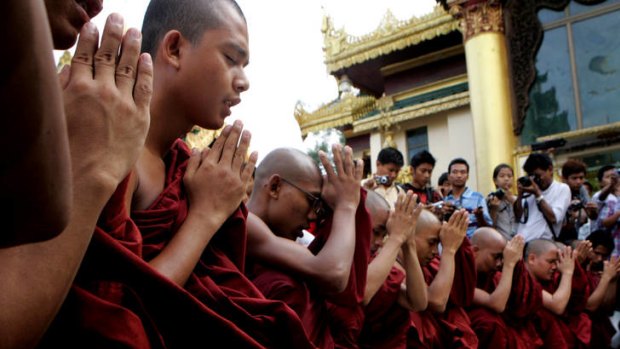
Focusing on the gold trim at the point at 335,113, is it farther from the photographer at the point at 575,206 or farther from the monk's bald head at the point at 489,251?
the monk's bald head at the point at 489,251

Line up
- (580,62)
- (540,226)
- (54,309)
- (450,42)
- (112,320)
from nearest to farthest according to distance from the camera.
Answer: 1. (54,309)
2. (112,320)
3. (540,226)
4. (580,62)
5. (450,42)

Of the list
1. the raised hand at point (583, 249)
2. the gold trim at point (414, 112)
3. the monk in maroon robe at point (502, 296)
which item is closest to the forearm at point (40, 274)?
the monk in maroon robe at point (502, 296)

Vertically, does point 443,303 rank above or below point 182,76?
below

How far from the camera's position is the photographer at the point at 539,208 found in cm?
505

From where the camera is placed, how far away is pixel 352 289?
6.64 feet

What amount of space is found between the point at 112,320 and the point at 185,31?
0.75 metres

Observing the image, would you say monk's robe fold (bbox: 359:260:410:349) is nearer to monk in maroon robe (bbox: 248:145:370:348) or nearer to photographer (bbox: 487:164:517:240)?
monk in maroon robe (bbox: 248:145:370:348)

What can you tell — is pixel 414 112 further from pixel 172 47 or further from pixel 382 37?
pixel 172 47

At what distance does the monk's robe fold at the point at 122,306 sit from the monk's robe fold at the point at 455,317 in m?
2.06

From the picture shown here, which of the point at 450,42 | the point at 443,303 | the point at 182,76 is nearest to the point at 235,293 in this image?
the point at 182,76

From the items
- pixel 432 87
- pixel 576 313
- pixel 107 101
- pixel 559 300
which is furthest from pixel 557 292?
pixel 432 87

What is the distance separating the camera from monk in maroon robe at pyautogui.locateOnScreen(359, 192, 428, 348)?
2.53 meters

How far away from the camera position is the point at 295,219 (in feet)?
6.73

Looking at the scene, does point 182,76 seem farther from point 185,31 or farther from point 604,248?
point 604,248
